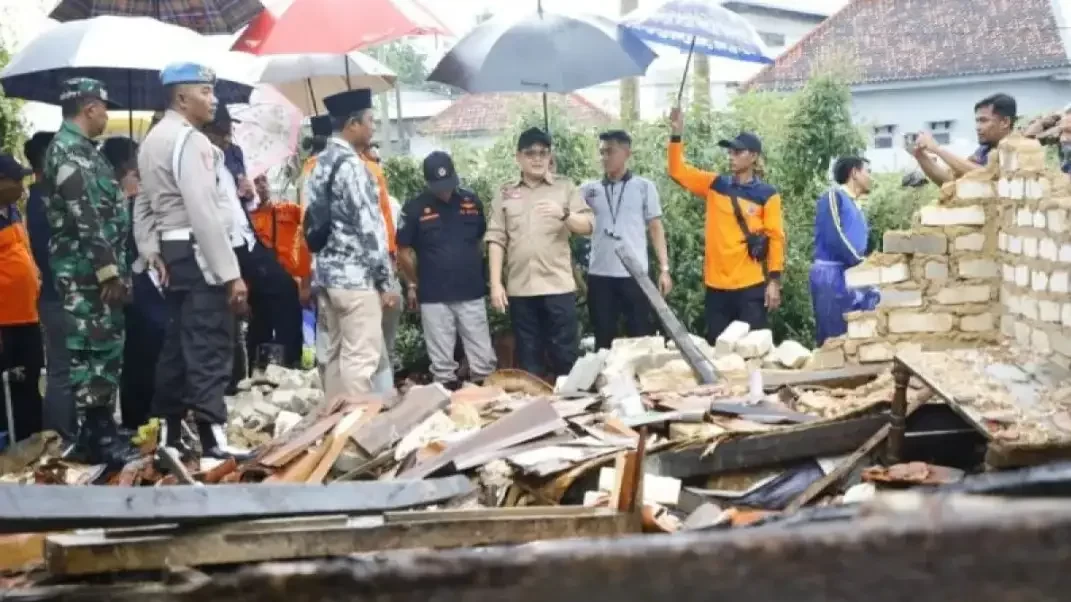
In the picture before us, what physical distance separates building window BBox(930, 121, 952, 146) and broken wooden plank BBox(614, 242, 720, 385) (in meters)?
21.5

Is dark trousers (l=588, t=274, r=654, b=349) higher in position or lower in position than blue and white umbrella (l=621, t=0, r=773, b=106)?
lower

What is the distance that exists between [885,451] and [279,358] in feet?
17.4

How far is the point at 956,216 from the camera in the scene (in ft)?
19.7

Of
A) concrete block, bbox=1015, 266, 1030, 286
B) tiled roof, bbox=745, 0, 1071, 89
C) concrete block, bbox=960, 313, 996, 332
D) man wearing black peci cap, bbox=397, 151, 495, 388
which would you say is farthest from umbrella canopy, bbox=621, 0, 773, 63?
tiled roof, bbox=745, 0, 1071, 89

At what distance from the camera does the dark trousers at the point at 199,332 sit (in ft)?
20.2

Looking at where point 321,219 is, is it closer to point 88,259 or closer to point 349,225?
point 349,225

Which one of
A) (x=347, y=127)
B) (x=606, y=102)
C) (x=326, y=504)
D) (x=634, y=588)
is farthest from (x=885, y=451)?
(x=606, y=102)

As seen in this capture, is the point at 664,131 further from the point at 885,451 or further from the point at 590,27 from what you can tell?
the point at 885,451

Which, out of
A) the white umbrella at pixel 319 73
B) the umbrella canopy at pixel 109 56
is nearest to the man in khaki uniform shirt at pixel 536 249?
the umbrella canopy at pixel 109 56

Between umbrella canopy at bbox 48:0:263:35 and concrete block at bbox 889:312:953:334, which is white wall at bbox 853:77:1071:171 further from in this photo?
concrete block at bbox 889:312:953:334

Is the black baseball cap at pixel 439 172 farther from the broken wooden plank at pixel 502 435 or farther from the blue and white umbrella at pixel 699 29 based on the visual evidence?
the broken wooden plank at pixel 502 435

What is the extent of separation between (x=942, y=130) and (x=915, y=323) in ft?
77.0

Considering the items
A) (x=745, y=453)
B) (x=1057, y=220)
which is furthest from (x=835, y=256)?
(x=745, y=453)

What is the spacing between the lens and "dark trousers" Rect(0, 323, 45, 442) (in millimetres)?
7488
